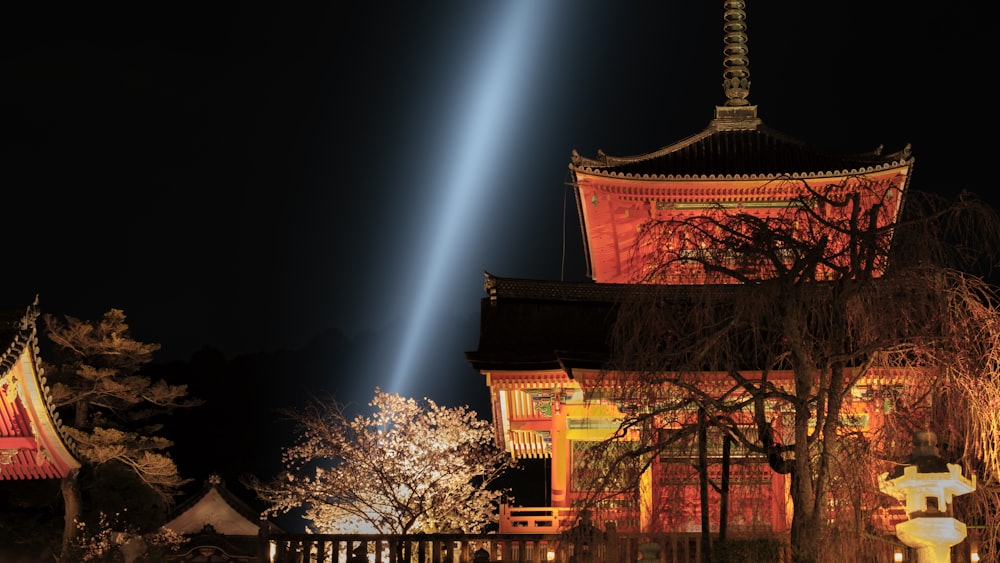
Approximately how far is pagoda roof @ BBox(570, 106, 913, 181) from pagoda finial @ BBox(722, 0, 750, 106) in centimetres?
71

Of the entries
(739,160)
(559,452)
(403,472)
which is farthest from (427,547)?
(739,160)

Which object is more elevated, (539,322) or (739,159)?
(739,159)

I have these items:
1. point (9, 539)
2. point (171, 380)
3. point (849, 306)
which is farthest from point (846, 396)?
point (171, 380)

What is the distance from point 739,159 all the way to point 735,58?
3.73 m

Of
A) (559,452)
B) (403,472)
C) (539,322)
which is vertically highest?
(539,322)

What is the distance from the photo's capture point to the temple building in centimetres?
1953

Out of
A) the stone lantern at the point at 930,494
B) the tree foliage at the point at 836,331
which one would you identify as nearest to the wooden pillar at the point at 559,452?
the tree foliage at the point at 836,331

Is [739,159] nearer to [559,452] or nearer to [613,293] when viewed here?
[613,293]

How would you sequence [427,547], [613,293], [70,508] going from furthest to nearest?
[70,508] → [613,293] → [427,547]

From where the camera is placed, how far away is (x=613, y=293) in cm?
2223

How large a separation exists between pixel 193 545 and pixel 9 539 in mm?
11690

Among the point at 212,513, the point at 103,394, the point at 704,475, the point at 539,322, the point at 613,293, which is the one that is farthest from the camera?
the point at 212,513

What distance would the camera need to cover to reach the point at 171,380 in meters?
55.2

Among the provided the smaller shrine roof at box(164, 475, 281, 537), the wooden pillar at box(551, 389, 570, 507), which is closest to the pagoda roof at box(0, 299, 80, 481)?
the wooden pillar at box(551, 389, 570, 507)
